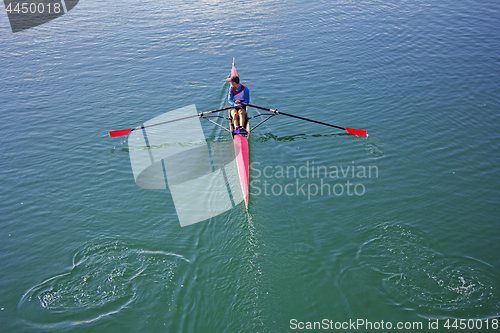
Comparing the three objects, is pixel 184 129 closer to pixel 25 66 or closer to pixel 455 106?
pixel 455 106

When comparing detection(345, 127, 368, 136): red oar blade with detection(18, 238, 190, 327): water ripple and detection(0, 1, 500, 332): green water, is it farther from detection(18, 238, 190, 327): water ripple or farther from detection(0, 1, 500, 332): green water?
detection(18, 238, 190, 327): water ripple

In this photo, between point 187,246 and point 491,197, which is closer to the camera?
point 187,246

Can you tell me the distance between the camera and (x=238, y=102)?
10.4 m

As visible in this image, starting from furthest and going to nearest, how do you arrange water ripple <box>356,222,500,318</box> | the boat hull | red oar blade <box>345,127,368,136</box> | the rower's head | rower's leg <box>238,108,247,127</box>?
red oar blade <box>345,127,368,136</box> < the rower's head < rower's leg <box>238,108,247,127</box> < the boat hull < water ripple <box>356,222,500,318</box>

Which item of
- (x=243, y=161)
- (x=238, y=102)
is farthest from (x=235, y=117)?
(x=243, y=161)

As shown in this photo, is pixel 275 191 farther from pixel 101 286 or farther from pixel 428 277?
pixel 101 286

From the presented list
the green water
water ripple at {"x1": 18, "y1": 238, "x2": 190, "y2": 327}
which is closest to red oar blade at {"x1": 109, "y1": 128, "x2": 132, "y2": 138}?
the green water

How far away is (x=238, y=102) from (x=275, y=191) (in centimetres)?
339

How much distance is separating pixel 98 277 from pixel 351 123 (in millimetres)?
8379

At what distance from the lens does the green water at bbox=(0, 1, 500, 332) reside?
236 inches

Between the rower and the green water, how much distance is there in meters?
0.96

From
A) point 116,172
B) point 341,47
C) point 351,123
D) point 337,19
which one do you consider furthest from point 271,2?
point 116,172

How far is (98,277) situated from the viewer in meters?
6.44

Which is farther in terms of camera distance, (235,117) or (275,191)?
(235,117)
